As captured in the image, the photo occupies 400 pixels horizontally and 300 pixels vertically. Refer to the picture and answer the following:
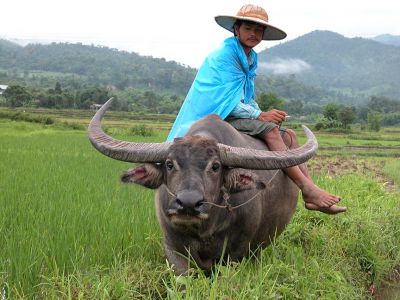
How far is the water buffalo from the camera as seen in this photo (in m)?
2.78

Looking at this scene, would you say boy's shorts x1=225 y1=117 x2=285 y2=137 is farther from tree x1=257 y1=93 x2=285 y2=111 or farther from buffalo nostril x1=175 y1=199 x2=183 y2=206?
tree x1=257 y1=93 x2=285 y2=111

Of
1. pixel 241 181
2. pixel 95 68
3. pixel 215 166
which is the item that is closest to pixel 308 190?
pixel 241 181

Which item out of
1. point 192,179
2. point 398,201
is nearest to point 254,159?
point 192,179

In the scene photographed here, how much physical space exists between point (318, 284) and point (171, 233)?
1.04 m

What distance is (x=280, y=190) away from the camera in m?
3.97

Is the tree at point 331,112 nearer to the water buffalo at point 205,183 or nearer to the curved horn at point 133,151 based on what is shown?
the water buffalo at point 205,183

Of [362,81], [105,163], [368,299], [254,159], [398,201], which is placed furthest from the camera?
[362,81]

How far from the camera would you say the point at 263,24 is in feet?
12.8

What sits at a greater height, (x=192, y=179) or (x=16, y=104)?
(x=192, y=179)

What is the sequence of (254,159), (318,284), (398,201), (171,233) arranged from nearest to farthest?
1. (254,159)
2. (171,233)
3. (318,284)
4. (398,201)

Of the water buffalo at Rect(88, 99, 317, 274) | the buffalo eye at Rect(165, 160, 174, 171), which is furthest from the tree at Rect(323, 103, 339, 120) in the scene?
the buffalo eye at Rect(165, 160, 174, 171)

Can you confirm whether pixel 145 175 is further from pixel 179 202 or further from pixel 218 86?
pixel 218 86

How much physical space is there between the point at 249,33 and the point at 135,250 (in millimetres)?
1785

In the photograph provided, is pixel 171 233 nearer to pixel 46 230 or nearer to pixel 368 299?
pixel 46 230
